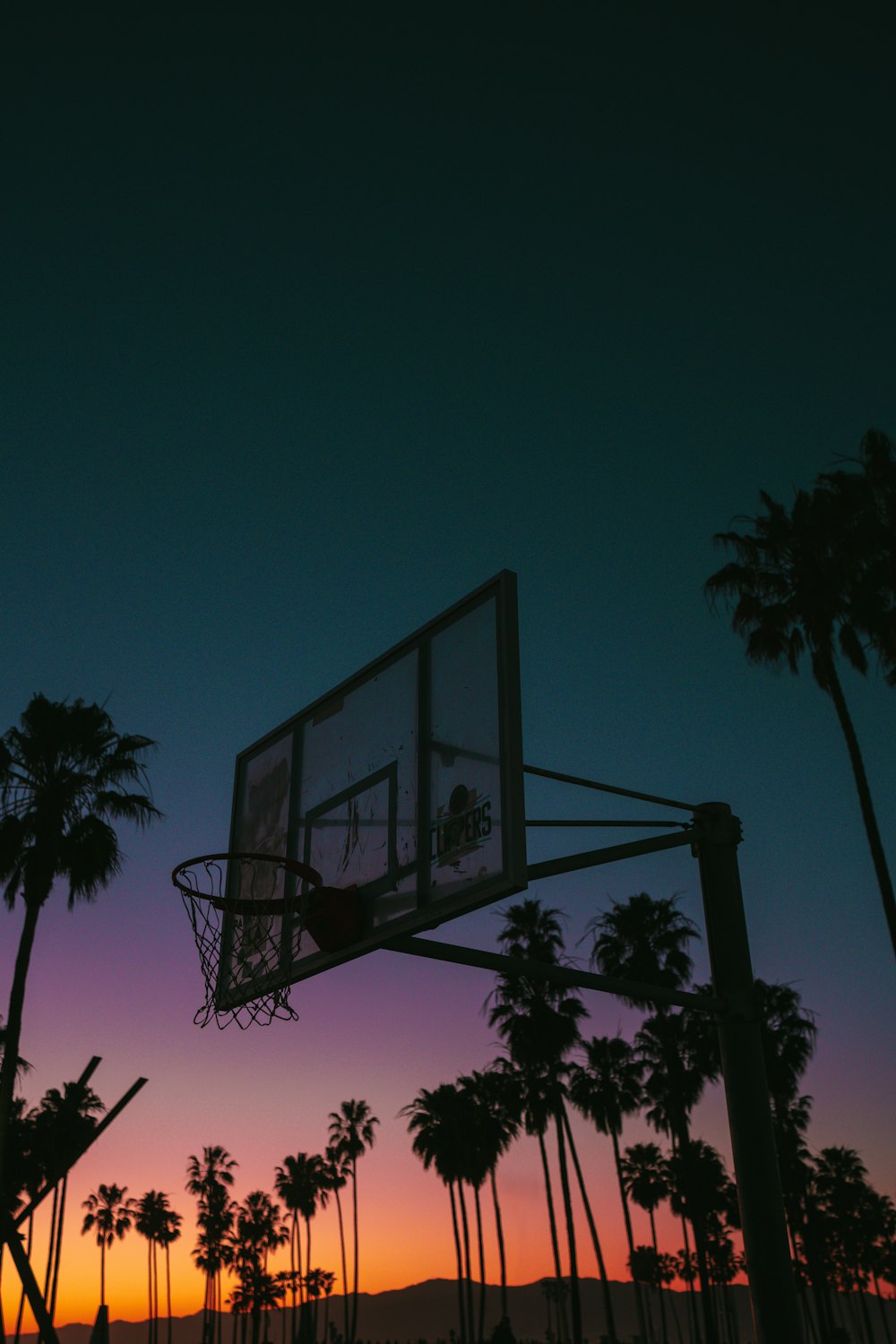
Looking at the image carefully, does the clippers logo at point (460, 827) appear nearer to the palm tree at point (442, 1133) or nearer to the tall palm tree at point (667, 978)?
the tall palm tree at point (667, 978)

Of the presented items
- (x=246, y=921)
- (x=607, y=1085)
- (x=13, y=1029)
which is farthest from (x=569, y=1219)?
(x=246, y=921)

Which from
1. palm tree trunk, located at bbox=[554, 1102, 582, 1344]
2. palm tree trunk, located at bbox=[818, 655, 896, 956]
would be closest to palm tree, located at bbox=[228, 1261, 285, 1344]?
palm tree trunk, located at bbox=[554, 1102, 582, 1344]

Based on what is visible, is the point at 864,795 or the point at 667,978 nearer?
the point at 864,795

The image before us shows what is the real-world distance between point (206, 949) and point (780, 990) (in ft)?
107

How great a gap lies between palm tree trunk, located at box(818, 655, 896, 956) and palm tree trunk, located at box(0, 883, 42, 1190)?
15.4 m

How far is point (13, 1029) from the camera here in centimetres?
2055

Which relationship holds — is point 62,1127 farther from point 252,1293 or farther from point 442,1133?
point 252,1293

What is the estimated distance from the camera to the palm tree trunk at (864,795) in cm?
1778

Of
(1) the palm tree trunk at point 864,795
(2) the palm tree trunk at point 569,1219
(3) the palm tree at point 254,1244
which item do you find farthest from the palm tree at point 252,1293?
(1) the palm tree trunk at point 864,795

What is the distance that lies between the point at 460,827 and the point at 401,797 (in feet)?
2.90

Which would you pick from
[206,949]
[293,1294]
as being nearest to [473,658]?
[206,949]

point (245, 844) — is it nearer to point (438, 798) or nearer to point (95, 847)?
point (438, 798)

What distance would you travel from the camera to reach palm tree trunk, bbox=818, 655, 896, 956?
17.8 metres

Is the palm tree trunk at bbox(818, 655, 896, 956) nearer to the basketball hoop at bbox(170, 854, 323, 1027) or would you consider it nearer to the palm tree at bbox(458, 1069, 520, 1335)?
the basketball hoop at bbox(170, 854, 323, 1027)
